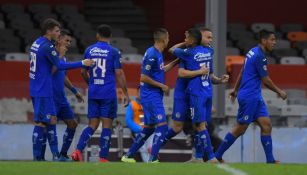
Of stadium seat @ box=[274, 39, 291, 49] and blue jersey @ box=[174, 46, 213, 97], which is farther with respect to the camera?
stadium seat @ box=[274, 39, 291, 49]

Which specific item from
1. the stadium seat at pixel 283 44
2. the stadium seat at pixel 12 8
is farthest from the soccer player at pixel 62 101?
the stadium seat at pixel 283 44

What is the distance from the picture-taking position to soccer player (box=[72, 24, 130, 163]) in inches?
579

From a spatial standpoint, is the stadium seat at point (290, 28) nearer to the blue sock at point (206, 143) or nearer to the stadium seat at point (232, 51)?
the stadium seat at point (232, 51)

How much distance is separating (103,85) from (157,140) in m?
1.00

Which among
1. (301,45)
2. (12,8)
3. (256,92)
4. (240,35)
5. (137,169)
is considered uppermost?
(12,8)

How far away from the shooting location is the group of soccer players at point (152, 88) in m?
14.2

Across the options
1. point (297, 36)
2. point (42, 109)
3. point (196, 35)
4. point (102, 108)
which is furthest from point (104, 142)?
point (297, 36)

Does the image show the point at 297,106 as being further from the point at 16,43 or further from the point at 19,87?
the point at 16,43

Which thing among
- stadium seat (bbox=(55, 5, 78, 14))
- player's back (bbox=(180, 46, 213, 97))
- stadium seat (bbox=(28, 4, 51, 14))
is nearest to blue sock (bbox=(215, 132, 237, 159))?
player's back (bbox=(180, 46, 213, 97))

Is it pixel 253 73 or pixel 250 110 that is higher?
pixel 253 73

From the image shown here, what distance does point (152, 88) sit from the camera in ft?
48.8

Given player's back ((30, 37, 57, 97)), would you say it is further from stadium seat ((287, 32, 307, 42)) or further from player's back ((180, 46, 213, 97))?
stadium seat ((287, 32, 307, 42))

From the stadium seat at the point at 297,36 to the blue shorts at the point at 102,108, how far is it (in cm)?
1225

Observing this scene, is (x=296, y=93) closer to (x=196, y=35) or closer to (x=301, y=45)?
(x=196, y=35)
